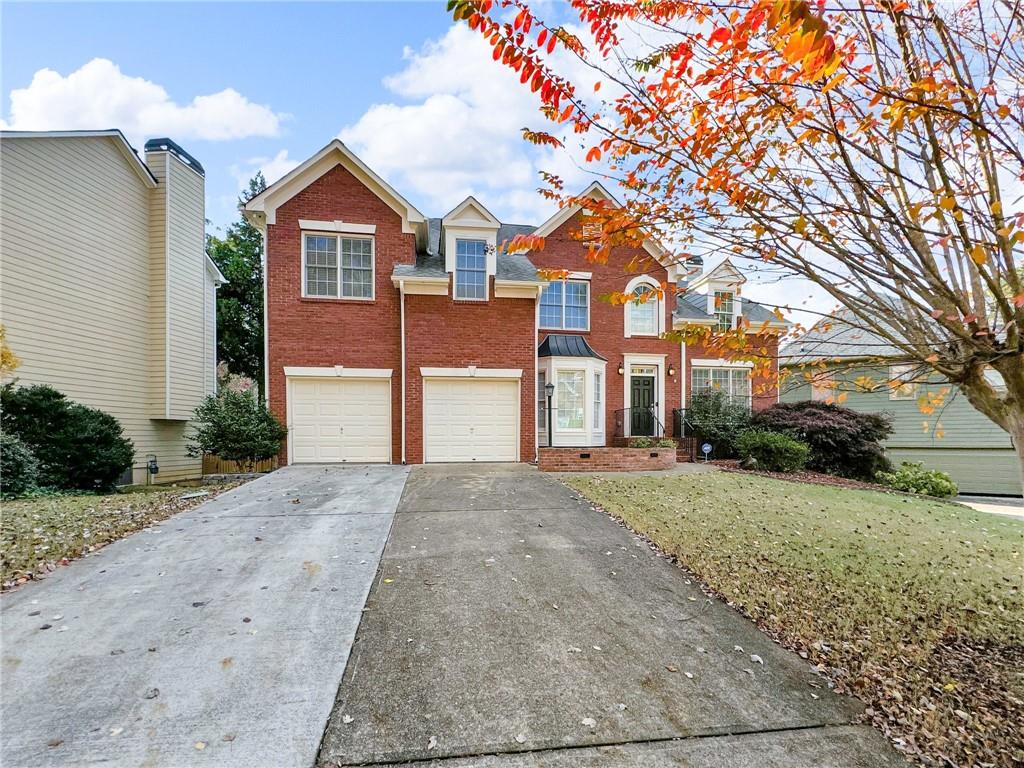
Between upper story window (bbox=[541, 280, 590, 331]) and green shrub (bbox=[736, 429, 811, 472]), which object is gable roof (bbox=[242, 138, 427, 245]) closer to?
upper story window (bbox=[541, 280, 590, 331])

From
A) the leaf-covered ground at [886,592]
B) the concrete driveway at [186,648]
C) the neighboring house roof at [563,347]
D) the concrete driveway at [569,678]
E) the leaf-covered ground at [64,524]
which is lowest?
the leaf-covered ground at [886,592]

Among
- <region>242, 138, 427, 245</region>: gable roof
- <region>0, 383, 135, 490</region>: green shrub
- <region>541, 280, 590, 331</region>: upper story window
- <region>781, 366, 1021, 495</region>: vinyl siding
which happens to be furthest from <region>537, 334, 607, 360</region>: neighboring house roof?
<region>0, 383, 135, 490</region>: green shrub

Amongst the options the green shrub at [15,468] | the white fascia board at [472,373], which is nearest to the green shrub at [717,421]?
the white fascia board at [472,373]

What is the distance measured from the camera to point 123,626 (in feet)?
12.6

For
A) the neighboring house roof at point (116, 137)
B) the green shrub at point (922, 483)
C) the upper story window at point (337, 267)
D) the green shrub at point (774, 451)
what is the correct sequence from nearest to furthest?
the neighboring house roof at point (116, 137) < the upper story window at point (337, 267) < the green shrub at point (922, 483) < the green shrub at point (774, 451)

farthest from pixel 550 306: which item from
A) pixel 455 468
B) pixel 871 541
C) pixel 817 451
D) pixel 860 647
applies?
pixel 860 647

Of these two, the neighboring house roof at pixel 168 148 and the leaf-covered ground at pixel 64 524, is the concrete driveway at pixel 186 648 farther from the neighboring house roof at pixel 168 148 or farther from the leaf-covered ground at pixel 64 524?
the neighboring house roof at pixel 168 148

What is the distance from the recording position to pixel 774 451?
1389 cm

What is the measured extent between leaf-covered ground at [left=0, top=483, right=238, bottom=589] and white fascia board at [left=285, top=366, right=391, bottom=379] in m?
3.95

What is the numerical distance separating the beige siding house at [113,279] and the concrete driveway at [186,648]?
7.86m

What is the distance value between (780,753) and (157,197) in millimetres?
17220

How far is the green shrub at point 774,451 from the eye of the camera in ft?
45.3

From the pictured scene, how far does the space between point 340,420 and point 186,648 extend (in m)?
9.43

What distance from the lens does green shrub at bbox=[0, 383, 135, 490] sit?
9.46 meters
